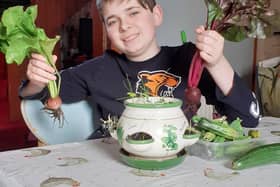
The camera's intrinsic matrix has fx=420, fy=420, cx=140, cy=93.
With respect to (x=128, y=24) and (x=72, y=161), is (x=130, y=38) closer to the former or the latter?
(x=128, y=24)

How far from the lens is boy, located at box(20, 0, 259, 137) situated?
0.94 m

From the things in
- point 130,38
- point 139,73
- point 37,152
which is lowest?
point 37,152

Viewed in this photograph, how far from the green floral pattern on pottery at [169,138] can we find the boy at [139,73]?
200 mm

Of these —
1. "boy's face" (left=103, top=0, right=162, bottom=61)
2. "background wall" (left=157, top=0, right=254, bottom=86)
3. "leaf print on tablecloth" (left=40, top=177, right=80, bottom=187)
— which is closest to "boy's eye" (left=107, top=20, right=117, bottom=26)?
"boy's face" (left=103, top=0, right=162, bottom=61)

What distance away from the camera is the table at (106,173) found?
26.6 inches

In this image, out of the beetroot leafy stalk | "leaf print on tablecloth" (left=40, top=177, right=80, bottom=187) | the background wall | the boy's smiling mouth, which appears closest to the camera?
"leaf print on tablecloth" (left=40, top=177, right=80, bottom=187)

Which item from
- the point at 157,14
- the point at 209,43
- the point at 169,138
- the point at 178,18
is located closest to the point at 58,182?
the point at 169,138

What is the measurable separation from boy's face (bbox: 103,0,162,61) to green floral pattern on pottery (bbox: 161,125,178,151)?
388 mm

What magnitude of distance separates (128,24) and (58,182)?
1.61 feet

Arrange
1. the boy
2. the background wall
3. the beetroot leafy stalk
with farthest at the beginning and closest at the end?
the background wall
the boy
the beetroot leafy stalk

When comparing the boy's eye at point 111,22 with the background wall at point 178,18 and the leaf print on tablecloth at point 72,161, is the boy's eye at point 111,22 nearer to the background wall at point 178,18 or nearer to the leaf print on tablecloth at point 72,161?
the leaf print on tablecloth at point 72,161

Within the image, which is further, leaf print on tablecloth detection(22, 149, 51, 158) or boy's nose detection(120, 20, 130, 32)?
boy's nose detection(120, 20, 130, 32)

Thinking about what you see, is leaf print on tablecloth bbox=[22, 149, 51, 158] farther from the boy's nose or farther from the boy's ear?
the boy's ear

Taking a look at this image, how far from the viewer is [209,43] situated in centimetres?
81
